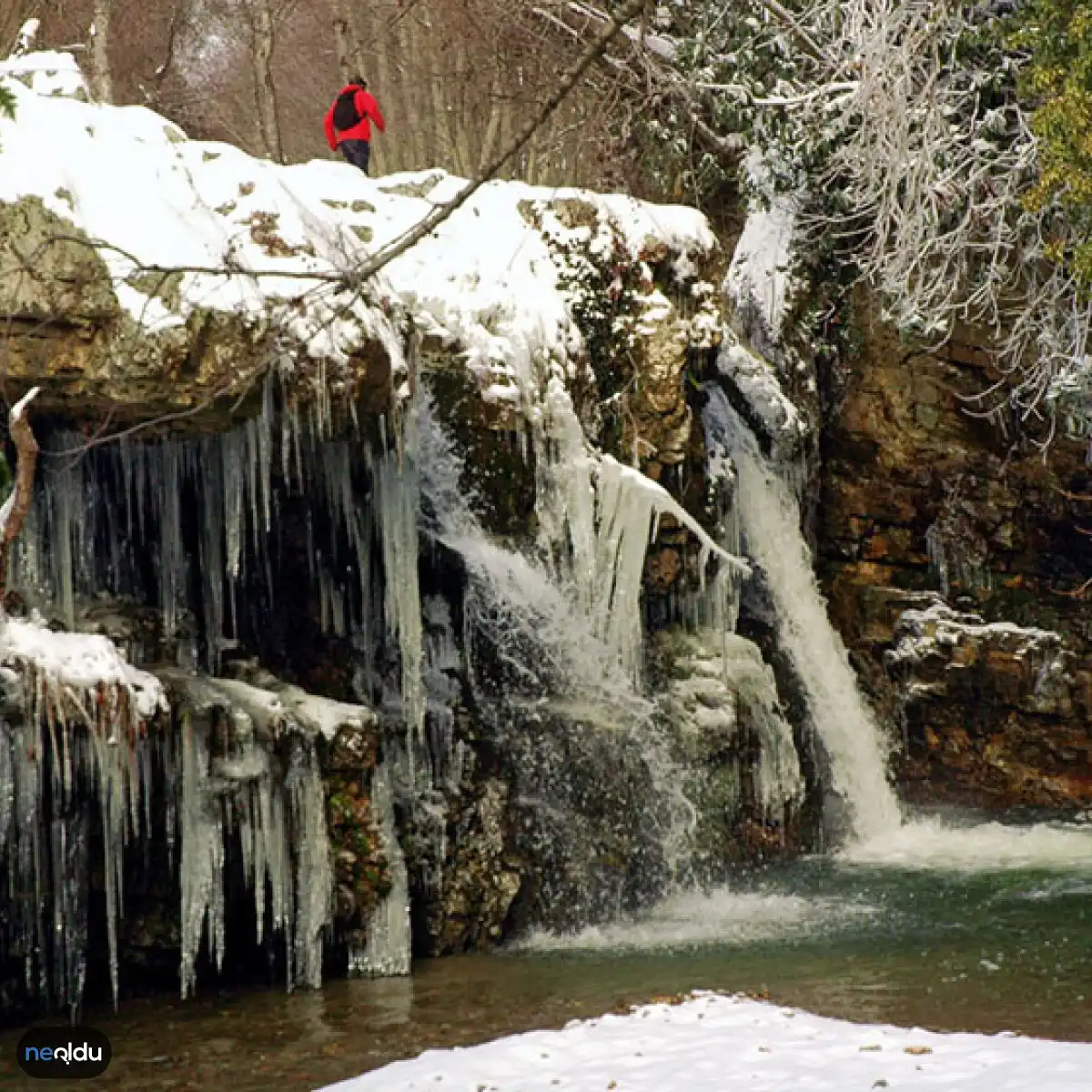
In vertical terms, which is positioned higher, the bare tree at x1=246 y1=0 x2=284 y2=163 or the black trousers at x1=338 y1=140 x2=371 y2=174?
the bare tree at x1=246 y1=0 x2=284 y2=163

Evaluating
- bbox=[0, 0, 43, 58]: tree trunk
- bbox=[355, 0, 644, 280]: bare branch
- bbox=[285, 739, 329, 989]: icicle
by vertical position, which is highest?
bbox=[0, 0, 43, 58]: tree trunk

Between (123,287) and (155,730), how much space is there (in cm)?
243

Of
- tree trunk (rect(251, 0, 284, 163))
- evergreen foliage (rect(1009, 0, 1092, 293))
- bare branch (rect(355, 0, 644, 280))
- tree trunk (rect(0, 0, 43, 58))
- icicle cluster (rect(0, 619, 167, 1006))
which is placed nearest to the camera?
bare branch (rect(355, 0, 644, 280))

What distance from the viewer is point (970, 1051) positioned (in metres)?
6.41

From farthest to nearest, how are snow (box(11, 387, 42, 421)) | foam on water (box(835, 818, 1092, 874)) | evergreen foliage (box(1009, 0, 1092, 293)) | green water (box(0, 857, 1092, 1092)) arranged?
1. foam on water (box(835, 818, 1092, 874))
2. evergreen foliage (box(1009, 0, 1092, 293))
3. green water (box(0, 857, 1092, 1092))
4. snow (box(11, 387, 42, 421))

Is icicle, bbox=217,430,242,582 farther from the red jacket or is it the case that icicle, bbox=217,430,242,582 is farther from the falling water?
the red jacket

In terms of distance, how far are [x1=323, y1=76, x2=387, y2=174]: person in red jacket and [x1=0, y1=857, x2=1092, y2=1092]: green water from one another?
7687 mm

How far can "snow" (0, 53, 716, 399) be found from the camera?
8703 mm

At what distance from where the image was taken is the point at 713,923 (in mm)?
10422

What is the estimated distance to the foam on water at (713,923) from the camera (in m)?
9.94

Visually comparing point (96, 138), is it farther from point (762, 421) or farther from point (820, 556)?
point (820, 556)

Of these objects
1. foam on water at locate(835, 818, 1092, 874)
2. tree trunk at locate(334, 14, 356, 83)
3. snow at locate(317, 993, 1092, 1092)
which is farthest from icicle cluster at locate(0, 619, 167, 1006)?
tree trunk at locate(334, 14, 356, 83)

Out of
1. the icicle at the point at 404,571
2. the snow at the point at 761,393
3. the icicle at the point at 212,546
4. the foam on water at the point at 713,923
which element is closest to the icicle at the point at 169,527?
the icicle at the point at 212,546

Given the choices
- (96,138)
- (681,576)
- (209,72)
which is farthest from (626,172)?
(209,72)
